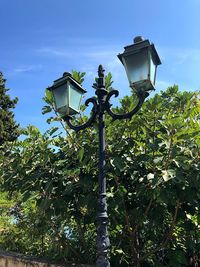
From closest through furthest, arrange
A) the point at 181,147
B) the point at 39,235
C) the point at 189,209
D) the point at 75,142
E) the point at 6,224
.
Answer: the point at 181,147
the point at 189,209
the point at 75,142
the point at 39,235
the point at 6,224

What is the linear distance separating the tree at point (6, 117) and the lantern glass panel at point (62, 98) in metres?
25.7

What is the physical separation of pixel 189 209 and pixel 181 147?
2.49 ft

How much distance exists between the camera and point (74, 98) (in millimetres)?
4219

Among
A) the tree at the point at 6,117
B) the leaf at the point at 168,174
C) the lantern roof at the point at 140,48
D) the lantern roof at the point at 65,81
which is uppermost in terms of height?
the tree at the point at 6,117

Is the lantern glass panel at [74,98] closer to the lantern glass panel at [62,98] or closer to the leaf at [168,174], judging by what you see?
the lantern glass panel at [62,98]

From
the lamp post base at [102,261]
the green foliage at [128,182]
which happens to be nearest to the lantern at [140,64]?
the green foliage at [128,182]

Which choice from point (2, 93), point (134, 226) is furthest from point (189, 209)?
point (2, 93)

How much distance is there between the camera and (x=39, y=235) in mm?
5711

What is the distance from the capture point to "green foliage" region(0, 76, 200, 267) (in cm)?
392

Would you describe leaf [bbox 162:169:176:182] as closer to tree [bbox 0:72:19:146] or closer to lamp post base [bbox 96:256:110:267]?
lamp post base [bbox 96:256:110:267]

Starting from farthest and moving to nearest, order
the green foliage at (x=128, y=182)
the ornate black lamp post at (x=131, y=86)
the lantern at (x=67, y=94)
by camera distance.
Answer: the lantern at (x=67, y=94), the green foliage at (x=128, y=182), the ornate black lamp post at (x=131, y=86)

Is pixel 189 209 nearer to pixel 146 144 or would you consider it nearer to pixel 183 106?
pixel 146 144

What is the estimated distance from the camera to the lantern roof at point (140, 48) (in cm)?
378

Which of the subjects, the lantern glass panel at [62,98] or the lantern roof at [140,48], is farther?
the lantern glass panel at [62,98]
